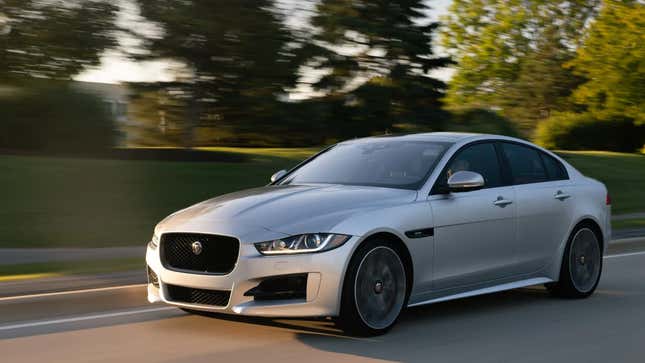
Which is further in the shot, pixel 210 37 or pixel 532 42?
pixel 532 42

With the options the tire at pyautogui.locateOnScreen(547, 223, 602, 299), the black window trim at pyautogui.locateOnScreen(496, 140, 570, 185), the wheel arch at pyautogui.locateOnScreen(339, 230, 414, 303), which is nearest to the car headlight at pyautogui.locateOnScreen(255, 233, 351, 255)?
the wheel arch at pyautogui.locateOnScreen(339, 230, 414, 303)

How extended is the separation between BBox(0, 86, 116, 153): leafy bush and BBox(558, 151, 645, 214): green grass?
11680 millimetres

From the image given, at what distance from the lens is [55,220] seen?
675 inches

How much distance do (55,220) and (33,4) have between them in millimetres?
5800

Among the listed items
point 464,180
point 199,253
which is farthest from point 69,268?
point 464,180

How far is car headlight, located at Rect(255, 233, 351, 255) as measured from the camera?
710cm

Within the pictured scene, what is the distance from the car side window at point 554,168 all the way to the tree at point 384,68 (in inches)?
708

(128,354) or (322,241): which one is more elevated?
(322,241)

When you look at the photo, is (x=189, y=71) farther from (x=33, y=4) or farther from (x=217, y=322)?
(x=217, y=322)

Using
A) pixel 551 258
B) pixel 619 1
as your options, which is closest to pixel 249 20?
pixel 551 258

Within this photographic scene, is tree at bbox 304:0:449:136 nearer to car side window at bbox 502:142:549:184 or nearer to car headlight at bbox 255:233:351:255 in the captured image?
car side window at bbox 502:142:549:184

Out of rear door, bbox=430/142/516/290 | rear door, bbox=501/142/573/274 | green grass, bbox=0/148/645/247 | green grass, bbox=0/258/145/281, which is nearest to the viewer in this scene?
rear door, bbox=430/142/516/290

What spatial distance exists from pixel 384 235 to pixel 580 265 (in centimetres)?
292

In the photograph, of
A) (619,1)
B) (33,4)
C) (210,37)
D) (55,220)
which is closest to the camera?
(55,220)
